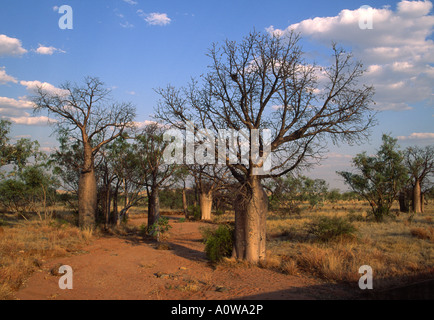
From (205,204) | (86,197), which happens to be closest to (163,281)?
(86,197)

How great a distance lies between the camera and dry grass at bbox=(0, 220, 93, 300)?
20.0ft

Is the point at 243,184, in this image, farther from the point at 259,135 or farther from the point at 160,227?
the point at 160,227

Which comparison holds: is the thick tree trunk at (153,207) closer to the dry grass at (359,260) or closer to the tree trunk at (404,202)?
the dry grass at (359,260)

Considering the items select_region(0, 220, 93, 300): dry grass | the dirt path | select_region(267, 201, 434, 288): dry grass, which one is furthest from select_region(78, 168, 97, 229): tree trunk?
select_region(267, 201, 434, 288): dry grass

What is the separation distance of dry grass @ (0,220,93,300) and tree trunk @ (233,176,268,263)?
463 cm

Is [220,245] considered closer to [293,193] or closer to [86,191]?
[293,193]

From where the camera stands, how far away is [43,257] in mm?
8422

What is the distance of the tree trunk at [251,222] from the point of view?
7.32 metres

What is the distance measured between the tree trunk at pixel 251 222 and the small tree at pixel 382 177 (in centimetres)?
1195

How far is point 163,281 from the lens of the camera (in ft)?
21.5

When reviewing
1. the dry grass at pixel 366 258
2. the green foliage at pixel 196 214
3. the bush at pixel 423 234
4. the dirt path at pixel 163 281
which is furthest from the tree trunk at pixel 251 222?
the green foliage at pixel 196 214
